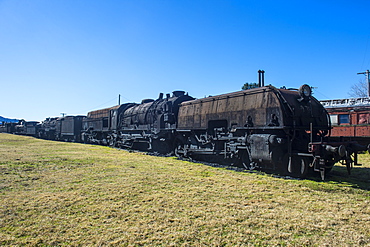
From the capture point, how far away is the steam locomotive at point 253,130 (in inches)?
382

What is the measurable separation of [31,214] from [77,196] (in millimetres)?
1386

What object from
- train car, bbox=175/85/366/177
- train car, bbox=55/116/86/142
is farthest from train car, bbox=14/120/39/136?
train car, bbox=175/85/366/177

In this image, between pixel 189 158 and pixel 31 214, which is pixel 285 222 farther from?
pixel 189 158

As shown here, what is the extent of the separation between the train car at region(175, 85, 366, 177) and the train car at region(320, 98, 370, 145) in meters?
8.37

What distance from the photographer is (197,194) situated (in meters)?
7.11

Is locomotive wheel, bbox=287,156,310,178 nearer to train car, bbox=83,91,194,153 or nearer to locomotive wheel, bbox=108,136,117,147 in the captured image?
train car, bbox=83,91,194,153

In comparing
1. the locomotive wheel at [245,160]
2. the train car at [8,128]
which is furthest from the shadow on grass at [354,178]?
the train car at [8,128]

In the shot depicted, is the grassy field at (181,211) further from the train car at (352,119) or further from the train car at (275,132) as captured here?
the train car at (352,119)

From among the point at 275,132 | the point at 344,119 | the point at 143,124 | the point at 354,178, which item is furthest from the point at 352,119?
the point at 143,124

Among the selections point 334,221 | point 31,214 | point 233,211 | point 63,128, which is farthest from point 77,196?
point 63,128

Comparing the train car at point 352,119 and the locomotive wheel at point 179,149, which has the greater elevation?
the train car at point 352,119

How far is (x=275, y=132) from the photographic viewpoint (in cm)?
1030

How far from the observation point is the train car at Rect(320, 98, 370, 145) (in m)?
17.6

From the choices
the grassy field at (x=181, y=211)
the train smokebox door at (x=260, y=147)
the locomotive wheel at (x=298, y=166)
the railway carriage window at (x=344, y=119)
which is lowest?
the grassy field at (x=181, y=211)
